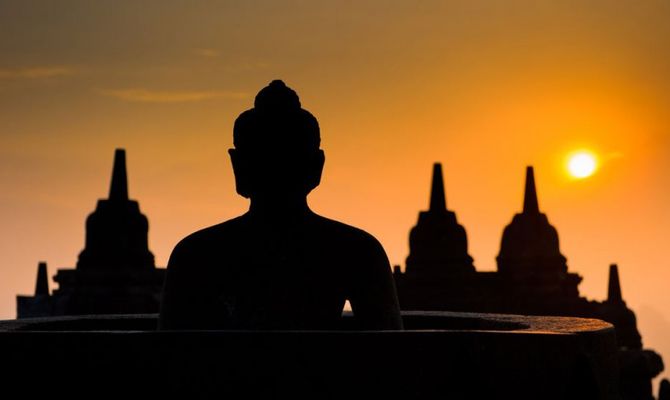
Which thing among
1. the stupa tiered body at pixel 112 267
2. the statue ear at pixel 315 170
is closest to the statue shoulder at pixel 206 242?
the statue ear at pixel 315 170

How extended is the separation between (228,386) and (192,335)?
22 cm

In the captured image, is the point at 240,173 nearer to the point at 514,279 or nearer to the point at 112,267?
the point at 112,267

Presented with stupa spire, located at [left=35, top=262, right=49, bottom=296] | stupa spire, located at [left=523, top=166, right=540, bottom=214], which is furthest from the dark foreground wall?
stupa spire, located at [left=35, top=262, right=49, bottom=296]

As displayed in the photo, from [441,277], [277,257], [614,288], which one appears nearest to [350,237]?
[277,257]

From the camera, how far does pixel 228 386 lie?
4.39 metres

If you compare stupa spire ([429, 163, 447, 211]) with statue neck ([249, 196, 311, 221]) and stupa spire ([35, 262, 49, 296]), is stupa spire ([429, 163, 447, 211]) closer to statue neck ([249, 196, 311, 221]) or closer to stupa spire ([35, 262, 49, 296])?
stupa spire ([35, 262, 49, 296])

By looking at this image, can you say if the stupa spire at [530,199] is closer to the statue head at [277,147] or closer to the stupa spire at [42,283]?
the stupa spire at [42,283]

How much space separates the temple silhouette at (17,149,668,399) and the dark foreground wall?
62.8ft

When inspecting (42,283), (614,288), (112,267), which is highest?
(42,283)

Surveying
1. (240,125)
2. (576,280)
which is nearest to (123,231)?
(576,280)

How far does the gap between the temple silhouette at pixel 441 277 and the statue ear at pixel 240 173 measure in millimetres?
18311

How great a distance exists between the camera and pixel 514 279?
27828mm

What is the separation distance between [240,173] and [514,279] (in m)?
22.5

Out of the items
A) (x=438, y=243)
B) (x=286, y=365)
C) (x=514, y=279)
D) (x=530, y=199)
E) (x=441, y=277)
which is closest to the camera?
Answer: (x=286, y=365)
